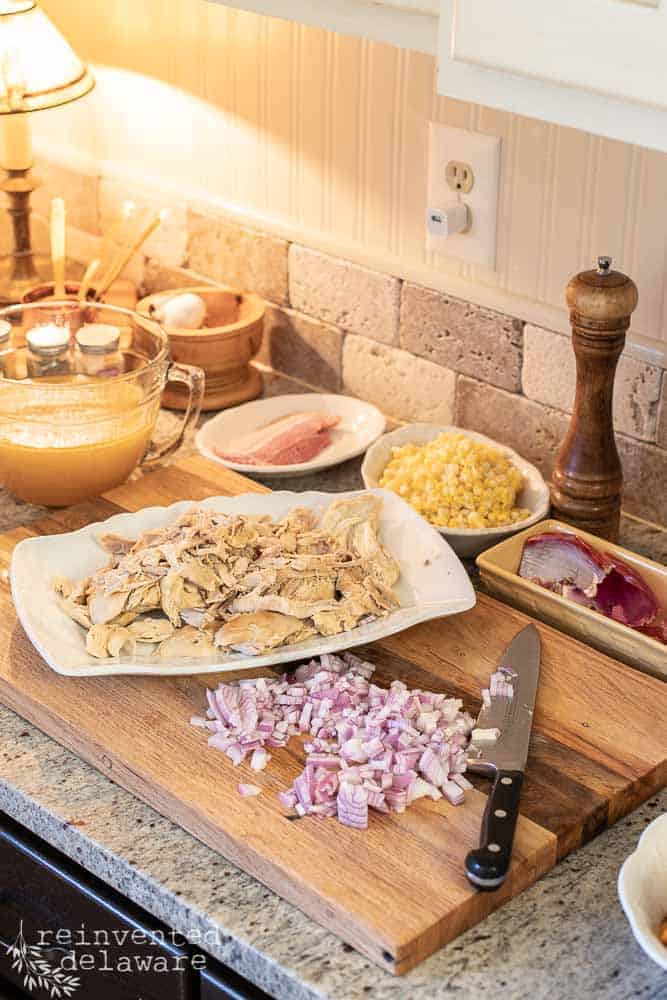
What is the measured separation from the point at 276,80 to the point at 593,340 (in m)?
0.65

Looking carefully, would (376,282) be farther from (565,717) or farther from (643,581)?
(565,717)

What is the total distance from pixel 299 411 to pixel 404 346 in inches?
6.2

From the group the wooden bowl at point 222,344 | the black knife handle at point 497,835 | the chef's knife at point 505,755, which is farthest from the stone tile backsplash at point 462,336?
the black knife handle at point 497,835

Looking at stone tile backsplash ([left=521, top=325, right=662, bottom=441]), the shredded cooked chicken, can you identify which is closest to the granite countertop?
the shredded cooked chicken

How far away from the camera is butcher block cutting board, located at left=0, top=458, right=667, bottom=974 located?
3.31 ft

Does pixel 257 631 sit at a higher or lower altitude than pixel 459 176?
lower

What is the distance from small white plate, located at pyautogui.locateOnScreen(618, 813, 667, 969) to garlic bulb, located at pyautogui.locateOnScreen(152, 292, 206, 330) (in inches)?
40.3

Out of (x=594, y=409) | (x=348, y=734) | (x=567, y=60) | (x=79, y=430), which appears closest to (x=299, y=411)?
(x=79, y=430)

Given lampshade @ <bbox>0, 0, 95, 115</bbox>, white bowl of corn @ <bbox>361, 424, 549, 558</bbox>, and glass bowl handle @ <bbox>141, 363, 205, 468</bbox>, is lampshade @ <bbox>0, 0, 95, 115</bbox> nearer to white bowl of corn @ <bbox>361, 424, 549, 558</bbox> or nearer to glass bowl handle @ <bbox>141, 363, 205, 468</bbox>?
glass bowl handle @ <bbox>141, 363, 205, 468</bbox>

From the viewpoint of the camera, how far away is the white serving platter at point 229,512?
48.8 inches

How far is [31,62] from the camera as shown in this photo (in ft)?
6.07

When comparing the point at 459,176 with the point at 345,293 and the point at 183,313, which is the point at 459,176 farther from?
the point at 183,313

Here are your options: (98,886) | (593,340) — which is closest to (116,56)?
(593,340)

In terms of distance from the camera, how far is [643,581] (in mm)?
1373
